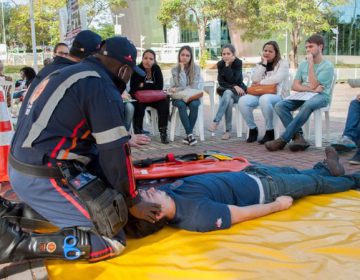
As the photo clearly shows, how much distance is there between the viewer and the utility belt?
2.77 meters

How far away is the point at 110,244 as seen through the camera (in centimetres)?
293

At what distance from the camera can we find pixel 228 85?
8.05 meters

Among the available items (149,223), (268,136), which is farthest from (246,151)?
(149,223)

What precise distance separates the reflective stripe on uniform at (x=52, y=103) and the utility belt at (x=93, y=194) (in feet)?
0.73

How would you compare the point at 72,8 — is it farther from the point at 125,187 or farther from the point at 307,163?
the point at 125,187

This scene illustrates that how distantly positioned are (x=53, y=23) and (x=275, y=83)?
33.5 meters

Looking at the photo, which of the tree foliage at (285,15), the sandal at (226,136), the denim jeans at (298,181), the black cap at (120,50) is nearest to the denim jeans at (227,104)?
the sandal at (226,136)

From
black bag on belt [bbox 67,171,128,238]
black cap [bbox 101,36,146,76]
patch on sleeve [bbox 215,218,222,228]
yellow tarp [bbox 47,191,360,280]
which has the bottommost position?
yellow tarp [bbox 47,191,360,280]

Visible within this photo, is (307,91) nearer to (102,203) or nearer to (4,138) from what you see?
(4,138)

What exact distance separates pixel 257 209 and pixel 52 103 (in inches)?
68.1

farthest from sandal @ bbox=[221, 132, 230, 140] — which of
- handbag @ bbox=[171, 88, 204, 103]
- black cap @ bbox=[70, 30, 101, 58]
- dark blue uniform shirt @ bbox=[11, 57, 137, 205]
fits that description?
dark blue uniform shirt @ bbox=[11, 57, 137, 205]

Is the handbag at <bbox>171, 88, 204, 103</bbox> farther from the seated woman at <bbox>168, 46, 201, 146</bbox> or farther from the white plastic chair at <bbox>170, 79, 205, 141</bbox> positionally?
the white plastic chair at <bbox>170, 79, 205, 141</bbox>

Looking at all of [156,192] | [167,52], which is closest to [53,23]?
[167,52]

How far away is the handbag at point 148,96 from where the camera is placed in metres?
7.68
